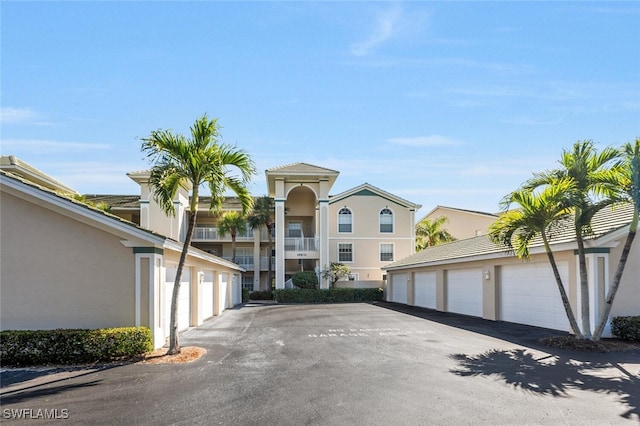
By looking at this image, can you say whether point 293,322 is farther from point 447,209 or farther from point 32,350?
point 447,209

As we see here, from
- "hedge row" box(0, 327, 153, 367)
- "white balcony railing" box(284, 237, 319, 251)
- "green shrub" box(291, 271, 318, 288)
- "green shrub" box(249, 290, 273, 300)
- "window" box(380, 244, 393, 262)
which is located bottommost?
"green shrub" box(249, 290, 273, 300)

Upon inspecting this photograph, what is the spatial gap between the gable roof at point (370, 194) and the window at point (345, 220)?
3.47ft

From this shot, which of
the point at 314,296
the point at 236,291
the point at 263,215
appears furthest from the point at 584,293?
the point at 263,215

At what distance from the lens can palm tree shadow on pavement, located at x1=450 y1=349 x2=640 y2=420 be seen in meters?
7.37

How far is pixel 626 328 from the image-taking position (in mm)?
11992

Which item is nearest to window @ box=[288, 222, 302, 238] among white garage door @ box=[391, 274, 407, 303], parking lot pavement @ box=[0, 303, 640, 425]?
white garage door @ box=[391, 274, 407, 303]

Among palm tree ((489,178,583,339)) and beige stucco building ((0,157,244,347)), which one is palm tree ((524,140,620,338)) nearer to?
palm tree ((489,178,583,339))

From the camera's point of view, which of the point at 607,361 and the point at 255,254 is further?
the point at 255,254

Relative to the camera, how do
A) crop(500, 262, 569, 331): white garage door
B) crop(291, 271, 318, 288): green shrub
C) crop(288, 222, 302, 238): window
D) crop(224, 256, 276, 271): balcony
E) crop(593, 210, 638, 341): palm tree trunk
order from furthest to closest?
crop(288, 222, 302, 238): window, crop(224, 256, 276, 271): balcony, crop(291, 271, 318, 288): green shrub, crop(500, 262, 569, 331): white garage door, crop(593, 210, 638, 341): palm tree trunk

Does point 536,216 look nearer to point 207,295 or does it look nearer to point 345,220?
point 207,295

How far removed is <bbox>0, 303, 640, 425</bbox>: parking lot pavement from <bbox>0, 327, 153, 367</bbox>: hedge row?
73 centimetres

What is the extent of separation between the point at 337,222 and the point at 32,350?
96.3 feet

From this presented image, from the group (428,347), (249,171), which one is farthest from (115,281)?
(428,347)

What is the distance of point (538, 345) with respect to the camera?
11586 mm
